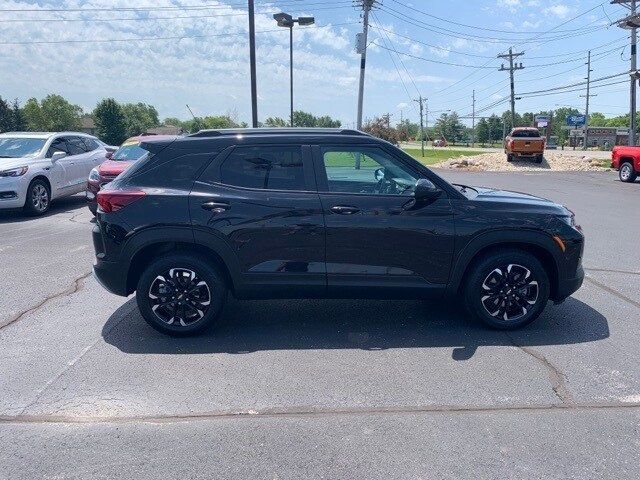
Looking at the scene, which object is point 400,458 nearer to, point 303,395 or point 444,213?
point 303,395

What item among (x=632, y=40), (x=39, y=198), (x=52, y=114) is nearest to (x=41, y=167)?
(x=39, y=198)

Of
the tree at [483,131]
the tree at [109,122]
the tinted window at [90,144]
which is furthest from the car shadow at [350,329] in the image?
the tree at [483,131]

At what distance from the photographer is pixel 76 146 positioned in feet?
43.6

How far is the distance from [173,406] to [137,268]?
Result: 168 centimetres

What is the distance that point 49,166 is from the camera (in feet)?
39.1

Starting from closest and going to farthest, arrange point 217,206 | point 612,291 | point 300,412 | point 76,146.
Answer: point 300,412 < point 217,206 < point 612,291 < point 76,146

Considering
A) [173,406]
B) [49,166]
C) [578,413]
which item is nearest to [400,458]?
[578,413]

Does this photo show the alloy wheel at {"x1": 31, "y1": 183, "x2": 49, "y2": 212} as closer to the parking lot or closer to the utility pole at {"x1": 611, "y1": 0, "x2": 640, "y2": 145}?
the parking lot

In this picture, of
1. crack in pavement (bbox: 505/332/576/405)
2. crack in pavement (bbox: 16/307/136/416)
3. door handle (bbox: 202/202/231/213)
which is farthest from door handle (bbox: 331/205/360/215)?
crack in pavement (bbox: 16/307/136/416)

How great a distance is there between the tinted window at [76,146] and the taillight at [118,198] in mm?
9366

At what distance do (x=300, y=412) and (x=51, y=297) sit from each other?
12.5ft

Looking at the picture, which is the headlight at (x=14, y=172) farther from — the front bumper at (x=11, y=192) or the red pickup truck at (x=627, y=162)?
the red pickup truck at (x=627, y=162)

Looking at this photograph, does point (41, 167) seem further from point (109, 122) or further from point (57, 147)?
point (109, 122)

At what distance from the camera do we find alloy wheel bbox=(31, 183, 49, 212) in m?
11.4
